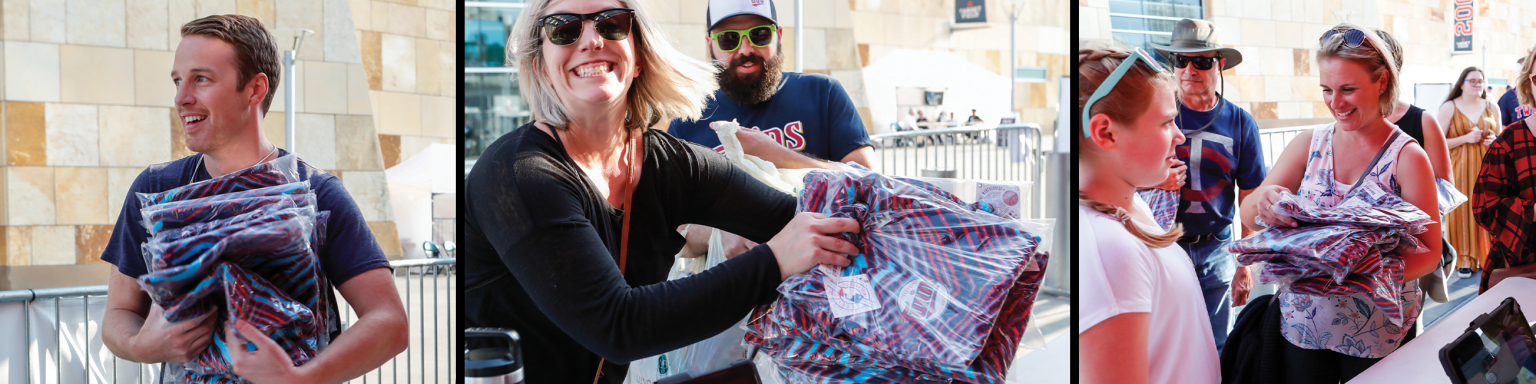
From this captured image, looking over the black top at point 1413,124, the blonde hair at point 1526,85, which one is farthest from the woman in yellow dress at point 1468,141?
the black top at point 1413,124

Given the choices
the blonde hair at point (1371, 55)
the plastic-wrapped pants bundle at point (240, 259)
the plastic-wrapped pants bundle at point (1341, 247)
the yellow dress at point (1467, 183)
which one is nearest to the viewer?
the plastic-wrapped pants bundle at point (240, 259)

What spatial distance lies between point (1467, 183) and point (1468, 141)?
0.55ft

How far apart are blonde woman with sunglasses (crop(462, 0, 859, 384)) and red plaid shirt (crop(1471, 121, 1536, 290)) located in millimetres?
3027

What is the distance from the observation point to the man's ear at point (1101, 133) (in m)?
2.11

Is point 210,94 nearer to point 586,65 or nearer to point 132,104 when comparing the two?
point 132,104

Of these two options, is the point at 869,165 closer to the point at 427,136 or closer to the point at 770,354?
the point at 770,354

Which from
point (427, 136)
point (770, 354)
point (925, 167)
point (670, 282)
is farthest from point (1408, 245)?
point (427, 136)

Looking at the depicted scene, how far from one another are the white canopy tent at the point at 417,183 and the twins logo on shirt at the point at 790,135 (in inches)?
28.9

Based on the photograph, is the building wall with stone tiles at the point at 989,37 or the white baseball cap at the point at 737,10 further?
the building wall with stone tiles at the point at 989,37

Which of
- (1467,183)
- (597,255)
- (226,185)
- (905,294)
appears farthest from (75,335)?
(1467,183)

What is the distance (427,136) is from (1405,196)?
283cm

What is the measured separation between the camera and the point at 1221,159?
2.66m

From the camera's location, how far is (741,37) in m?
1.97

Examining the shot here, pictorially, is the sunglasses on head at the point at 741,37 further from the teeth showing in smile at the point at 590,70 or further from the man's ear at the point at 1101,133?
the man's ear at the point at 1101,133
